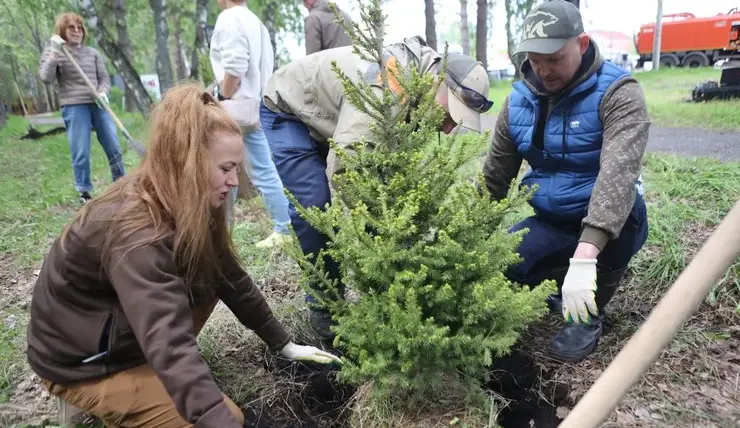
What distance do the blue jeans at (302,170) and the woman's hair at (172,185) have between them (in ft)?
3.19

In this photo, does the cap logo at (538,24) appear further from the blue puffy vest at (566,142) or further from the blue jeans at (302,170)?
the blue jeans at (302,170)

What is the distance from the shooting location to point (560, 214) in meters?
2.69

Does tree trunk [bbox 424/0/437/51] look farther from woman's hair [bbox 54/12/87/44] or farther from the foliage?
the foliage

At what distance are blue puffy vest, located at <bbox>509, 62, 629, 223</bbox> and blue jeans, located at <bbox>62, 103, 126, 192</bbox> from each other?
4.76 metres

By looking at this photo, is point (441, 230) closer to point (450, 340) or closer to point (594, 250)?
point (450, 340)

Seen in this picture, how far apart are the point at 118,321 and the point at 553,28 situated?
2073 mm

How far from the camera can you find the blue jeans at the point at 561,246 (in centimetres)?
257

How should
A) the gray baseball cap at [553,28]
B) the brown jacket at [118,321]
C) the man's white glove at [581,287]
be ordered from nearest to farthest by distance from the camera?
the brown jacket at [118,321] < the man's white glove at [581,287] < the gray baseball cap at [553,28]

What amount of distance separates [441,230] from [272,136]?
1.41 metres

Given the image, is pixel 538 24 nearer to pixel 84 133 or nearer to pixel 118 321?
pixel 118 321

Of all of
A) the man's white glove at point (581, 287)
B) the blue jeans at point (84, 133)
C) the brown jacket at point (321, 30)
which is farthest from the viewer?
the blue jeans at point (84, 133)

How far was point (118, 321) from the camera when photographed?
1.89 meters

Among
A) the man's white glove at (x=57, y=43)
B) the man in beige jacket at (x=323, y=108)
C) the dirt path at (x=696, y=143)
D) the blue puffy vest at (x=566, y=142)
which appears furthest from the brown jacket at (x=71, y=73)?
the dirt path at (x=696, y=143)

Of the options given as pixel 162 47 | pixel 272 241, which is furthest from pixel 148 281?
pixel 162 47
